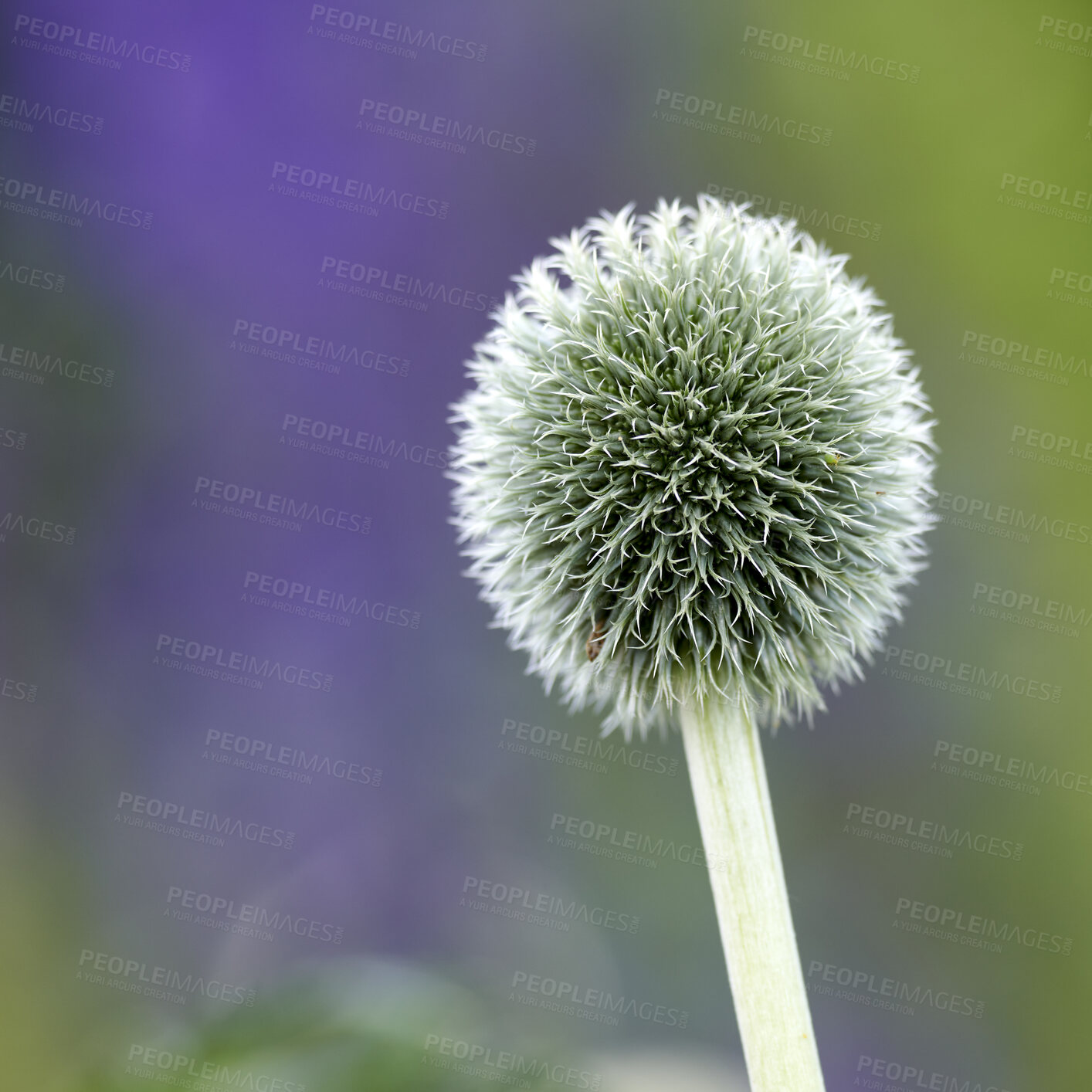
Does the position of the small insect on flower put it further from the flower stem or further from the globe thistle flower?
the flower stem

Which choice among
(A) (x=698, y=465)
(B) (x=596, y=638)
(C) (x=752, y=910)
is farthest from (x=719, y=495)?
(C) (x=752, y=910)

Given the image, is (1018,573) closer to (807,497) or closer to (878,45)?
(878,45)

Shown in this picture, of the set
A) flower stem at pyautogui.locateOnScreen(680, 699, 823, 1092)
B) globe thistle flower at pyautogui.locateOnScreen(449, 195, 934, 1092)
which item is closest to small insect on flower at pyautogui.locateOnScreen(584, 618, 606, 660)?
globe thistle flower at pyautogui.locateOnScreen(449, 195, 934, 1092)

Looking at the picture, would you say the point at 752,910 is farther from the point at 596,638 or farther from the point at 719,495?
the point at 719,495

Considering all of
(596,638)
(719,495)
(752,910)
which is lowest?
(752,910)

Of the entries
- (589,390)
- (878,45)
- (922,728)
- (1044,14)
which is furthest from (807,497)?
(1044,14)

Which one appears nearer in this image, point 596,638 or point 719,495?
point 719,495

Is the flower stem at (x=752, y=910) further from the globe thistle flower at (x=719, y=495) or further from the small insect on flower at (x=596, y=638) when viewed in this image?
the small insect on flower at (x=596, y=638)
